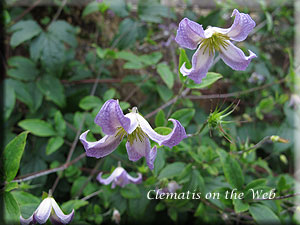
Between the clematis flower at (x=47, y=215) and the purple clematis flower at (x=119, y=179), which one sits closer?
the clematis flower at (x=47, y=215)

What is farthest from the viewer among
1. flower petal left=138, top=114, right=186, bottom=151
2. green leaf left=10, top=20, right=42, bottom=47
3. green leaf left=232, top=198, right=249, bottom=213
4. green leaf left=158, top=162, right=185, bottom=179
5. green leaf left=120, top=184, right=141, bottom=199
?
green leaf left=10, top=20, right=42, bottom=47

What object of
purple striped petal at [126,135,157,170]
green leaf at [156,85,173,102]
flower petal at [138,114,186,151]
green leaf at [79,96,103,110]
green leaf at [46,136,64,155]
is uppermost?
flower petal at [138,114,186,151]

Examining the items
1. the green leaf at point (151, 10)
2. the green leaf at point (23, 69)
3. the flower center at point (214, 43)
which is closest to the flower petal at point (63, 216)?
the flower center at point (214, 43)

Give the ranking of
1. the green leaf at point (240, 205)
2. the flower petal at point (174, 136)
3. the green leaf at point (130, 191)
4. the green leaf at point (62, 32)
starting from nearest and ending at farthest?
the flower petal at point (174, 136) → the green leaf at point (240, 205) → the green leaf at point (130, 191) → the green leaf at point (62, 32)

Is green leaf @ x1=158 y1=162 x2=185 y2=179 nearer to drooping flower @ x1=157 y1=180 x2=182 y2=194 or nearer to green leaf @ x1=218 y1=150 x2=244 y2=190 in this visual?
drooping flower @ x1=157 y1=180 x2=182 y2=194

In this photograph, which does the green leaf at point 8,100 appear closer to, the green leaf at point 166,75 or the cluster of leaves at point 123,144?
the cluster of leaves at point 123,144

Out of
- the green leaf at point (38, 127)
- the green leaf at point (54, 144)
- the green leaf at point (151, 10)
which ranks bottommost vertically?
the green leaf at point (54, 144)

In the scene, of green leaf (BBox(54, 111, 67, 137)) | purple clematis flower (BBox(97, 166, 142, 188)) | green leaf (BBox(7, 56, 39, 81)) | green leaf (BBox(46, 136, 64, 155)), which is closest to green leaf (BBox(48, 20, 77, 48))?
green leaf (BBox(7, 56, 39, 81))
